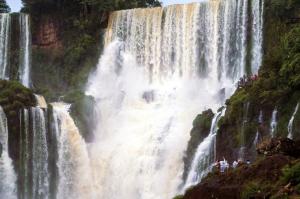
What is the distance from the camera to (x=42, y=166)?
33062 mm

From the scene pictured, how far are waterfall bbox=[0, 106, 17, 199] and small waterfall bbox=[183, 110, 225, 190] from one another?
28.2 feet

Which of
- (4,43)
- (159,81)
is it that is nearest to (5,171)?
(159,81)

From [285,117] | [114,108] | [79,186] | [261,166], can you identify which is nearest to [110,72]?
[114,108]

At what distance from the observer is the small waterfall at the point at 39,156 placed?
32781 millimetres

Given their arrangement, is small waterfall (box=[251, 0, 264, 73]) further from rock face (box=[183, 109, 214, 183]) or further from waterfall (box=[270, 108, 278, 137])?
waterfall (box=[270, 108, 278, 137])

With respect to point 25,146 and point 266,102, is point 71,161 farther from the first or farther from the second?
point 266,102

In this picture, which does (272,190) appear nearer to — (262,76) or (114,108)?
(262,76)

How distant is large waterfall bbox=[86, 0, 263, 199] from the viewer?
3228 centimetres

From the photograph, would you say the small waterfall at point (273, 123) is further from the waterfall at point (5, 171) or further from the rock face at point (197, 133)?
the waterfall at point (5, 171)

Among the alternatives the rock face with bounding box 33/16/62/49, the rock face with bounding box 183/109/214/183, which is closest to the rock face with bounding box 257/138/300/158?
the rock face with bounding box 183/109/214/183

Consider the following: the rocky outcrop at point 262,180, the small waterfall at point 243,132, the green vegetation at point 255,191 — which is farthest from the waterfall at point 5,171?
the green vegetation at point 255,191

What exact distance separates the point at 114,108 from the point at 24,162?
707cm

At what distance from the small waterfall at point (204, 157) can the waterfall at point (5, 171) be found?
8596mm

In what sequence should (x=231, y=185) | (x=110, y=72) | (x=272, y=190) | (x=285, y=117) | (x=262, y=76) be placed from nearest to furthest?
1. (x=272, y=190)
2. (x=231, y=185)
3. (x=285, y=117)
4. (x=262, y=76)
5. (x=110, y=72)
